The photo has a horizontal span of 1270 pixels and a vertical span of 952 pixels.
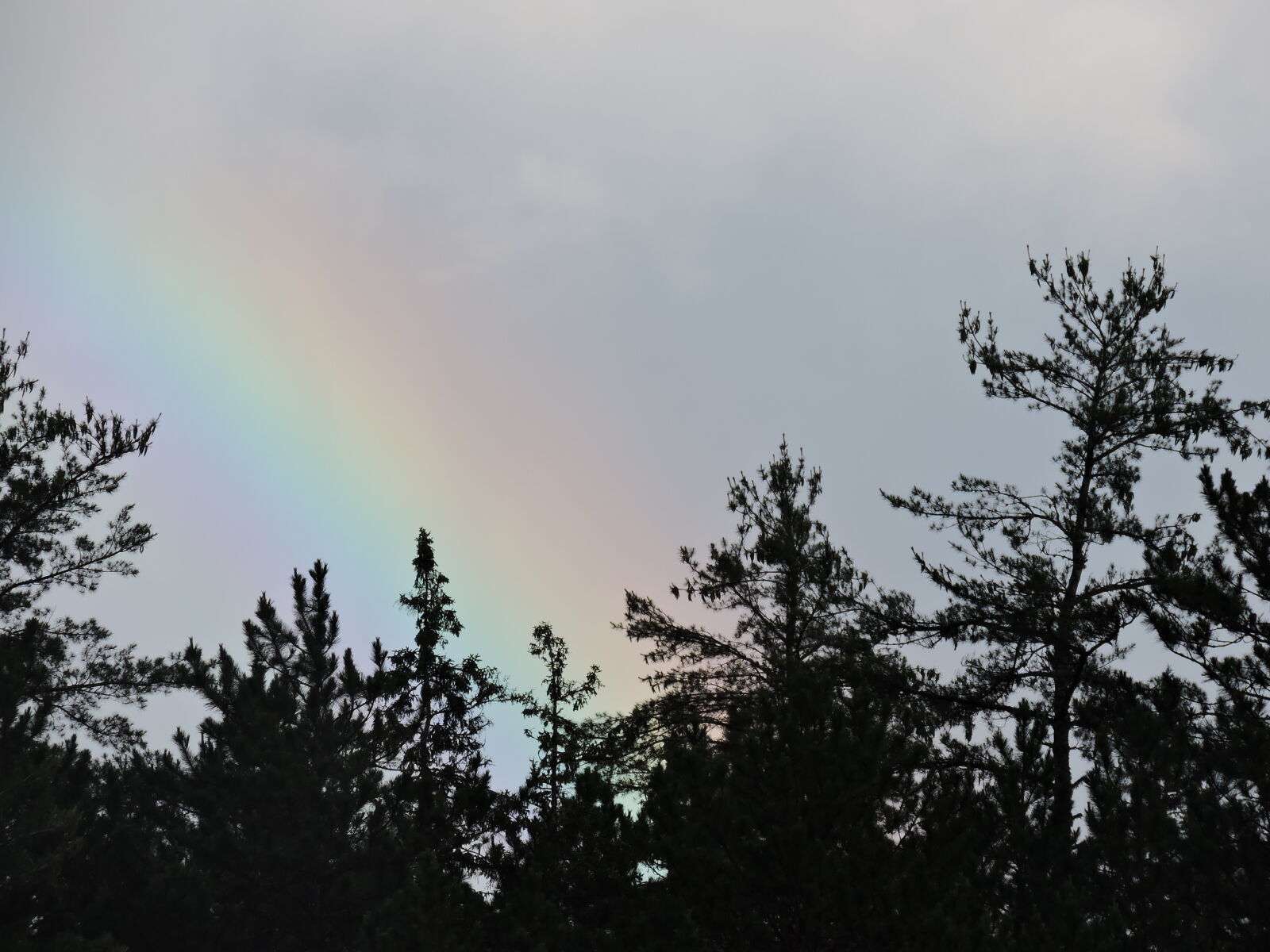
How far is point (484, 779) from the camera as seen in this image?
14.4 metres

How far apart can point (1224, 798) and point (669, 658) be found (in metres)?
13.9

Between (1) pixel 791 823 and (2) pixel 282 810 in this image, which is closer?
(1) pixel 791 823

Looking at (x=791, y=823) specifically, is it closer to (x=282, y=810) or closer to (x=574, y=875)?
(x=574, y=875)

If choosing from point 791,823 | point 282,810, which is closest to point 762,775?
point 791,823

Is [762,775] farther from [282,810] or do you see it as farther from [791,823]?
[282,810]

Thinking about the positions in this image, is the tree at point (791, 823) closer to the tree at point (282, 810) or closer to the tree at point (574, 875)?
the tree at point (574, 875)

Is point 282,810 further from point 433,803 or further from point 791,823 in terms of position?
point 791,823

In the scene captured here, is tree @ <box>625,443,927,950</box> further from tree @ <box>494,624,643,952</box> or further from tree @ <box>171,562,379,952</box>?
tree @ <box>171,562,379,952</box>

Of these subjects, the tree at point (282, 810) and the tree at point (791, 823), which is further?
the tree at point (282, 810)

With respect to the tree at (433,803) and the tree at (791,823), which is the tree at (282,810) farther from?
the tree at (791,823)

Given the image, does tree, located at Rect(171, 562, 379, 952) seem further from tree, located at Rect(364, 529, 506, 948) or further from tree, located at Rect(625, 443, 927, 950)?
tree, located at Rect(625, 443, 927, 950)

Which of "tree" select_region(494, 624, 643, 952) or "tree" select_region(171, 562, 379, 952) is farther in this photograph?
"tree" select_region(171, 562, 379, 952)

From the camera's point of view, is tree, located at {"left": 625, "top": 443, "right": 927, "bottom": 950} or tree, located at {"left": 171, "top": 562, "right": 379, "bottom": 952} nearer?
tree, located at {"left": 625, "top": 443, "right": 927, "bottom": 950}

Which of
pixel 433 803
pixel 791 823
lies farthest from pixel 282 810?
pixel 791 823
